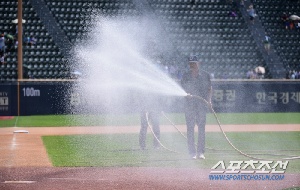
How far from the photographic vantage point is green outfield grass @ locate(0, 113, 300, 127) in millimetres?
28156

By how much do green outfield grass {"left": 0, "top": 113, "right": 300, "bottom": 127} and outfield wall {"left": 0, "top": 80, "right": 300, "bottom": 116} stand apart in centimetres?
65

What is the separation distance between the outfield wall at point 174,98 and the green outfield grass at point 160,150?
10156 millimetres

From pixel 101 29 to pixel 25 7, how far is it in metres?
4.27

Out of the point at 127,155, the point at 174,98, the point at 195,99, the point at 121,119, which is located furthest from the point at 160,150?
the point at 174,98

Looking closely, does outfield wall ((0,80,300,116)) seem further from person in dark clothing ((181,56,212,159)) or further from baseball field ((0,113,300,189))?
person in dark clothing ((181,56,212,159))

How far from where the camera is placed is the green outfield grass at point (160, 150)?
15.3 meters

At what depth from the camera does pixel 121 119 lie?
30719mm

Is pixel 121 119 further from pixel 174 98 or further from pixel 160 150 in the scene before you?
pixel 160 150

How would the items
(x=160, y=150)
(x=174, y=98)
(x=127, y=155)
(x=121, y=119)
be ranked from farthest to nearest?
(x=174, y=98) → (x=121, y=119) → (x=160, y=150) → (x=127, y=155)

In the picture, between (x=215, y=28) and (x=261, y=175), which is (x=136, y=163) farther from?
(x=215, y=28)

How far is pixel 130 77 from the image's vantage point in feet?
84.4

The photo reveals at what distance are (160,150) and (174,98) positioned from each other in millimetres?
15943

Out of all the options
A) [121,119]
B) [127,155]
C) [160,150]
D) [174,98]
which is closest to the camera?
[127,155]

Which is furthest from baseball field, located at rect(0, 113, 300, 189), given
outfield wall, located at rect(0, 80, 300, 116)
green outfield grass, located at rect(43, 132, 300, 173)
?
outfield wall, located at rect(0, 80, 300, 116)
